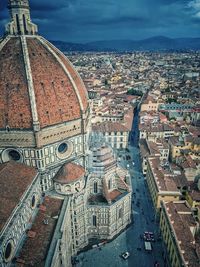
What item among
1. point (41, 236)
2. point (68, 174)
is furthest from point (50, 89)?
point (41, 236)

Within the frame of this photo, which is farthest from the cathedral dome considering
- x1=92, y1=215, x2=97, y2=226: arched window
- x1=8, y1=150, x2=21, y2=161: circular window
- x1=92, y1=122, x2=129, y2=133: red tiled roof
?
x1=92, y1=122, x2=129, y2=133: red tiled roof

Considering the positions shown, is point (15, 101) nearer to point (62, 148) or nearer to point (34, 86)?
point (34, 86)

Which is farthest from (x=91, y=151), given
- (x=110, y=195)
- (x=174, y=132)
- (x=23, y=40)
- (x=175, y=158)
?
(x=174, y=132)

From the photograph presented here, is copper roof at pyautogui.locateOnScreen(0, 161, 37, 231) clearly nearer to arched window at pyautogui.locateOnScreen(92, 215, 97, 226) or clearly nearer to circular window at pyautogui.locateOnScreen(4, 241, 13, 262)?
circular window at pyautogui.locateOnScreen(4, 241, 13, 262)

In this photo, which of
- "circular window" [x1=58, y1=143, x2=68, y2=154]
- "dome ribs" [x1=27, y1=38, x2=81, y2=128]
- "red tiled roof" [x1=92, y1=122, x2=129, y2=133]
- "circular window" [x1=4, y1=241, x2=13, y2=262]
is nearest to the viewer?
"circular window" [x1=4, y1=241, x2=13, y2=262]

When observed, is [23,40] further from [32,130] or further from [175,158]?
[175,158]

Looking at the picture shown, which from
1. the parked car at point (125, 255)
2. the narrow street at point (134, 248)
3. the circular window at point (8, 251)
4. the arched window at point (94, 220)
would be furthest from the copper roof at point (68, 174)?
the parked car at point (125, 255)

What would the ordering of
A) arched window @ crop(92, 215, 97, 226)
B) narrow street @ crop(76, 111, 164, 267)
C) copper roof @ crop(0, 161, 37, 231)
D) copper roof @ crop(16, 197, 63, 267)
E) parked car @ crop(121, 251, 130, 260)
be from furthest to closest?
arched window @ crop(92, 215, 97, 226), parked car @ crop(121, 251, 130, 260), narrow street @ crop(76, 111, 164, 267), copper roof @ crop(16, 197, 63, 267), copper roof @ crop(0, 161, 37, 231)
